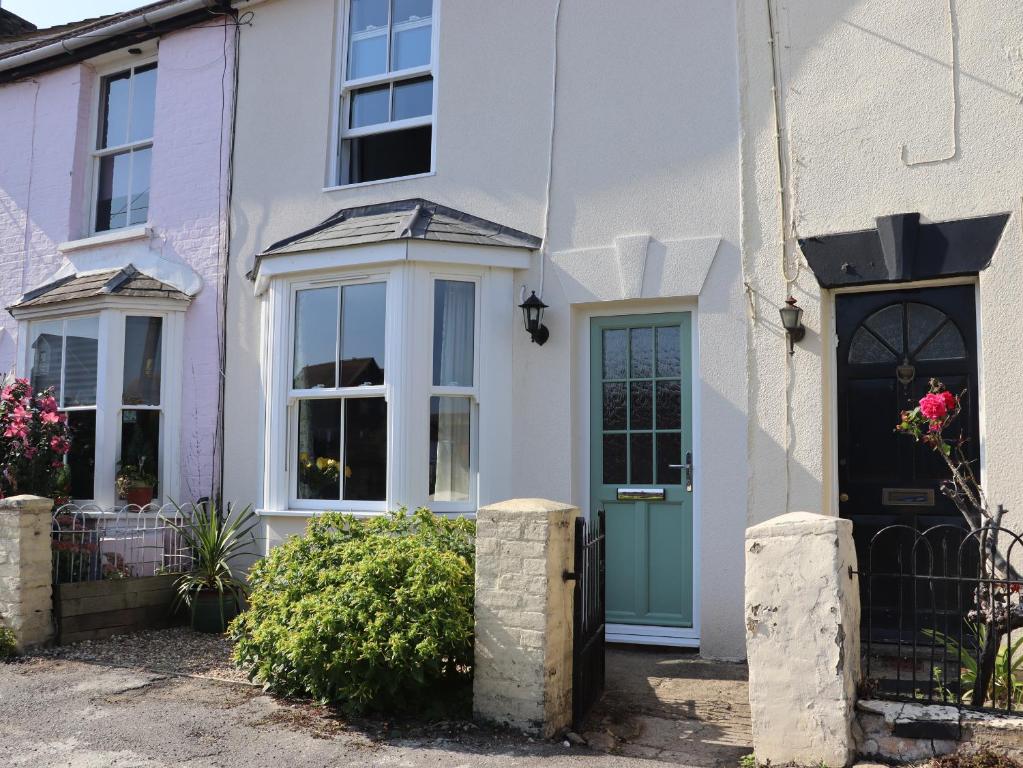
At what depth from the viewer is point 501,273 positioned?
23.6 feet

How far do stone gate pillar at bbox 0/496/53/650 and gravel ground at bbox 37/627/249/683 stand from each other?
0.21m

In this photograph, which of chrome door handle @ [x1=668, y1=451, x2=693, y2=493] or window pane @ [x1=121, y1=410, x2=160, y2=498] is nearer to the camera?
chrome door handle @ [x1=668, y1=451, x2=693, y2=493]

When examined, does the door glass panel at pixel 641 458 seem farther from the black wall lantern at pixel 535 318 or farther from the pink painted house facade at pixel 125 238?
the pink painted house facade at pixel 125 238

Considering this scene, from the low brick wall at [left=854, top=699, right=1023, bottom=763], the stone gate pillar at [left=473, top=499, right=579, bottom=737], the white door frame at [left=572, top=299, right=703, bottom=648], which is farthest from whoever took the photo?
the white door frame at [left=572, top=299, right=703, bottom=648]

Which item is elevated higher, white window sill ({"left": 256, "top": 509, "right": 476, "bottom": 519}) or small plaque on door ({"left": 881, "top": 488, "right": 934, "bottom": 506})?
small plaque on door ({"left": 881, "top": 488, "right": 934, "bottom": 506})

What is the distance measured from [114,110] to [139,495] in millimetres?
4191

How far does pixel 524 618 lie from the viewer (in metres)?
4.86

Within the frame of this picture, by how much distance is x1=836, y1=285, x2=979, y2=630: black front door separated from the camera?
5965 mm

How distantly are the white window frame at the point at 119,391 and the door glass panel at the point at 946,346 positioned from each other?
6.34 meters

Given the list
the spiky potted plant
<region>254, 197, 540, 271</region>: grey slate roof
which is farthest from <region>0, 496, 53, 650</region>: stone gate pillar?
<region>254, 197, 540, 271</region>: grey slate roof

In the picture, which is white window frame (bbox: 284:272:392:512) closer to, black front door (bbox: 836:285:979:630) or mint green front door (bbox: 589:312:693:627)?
mint green front door (bbox: 589:312:693:627)

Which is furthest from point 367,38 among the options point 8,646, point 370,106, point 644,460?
point 8,646

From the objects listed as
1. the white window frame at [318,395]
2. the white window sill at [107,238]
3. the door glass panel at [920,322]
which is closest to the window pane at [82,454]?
the white window sill at [107,238]

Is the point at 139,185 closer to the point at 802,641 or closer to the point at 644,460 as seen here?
the point at 644,460
